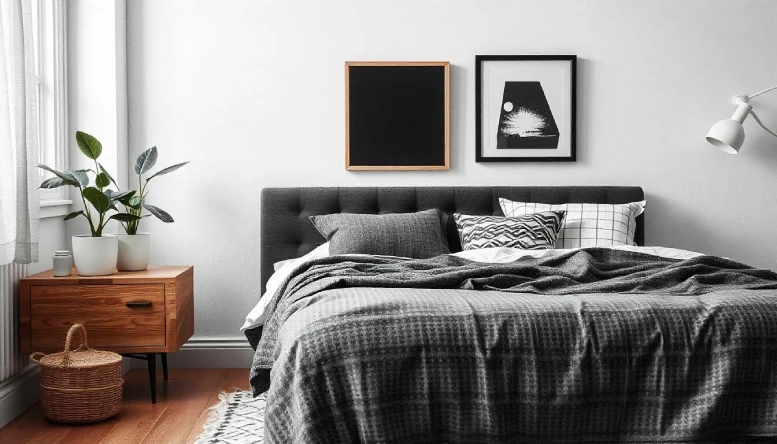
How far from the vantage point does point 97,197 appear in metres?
3.55

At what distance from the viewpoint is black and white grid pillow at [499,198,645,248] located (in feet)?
13.0

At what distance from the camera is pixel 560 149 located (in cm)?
429

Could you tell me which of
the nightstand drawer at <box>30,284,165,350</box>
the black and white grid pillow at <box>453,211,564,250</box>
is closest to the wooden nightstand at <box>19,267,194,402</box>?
the nightstand drawer at <box>30,284,165,350</box>

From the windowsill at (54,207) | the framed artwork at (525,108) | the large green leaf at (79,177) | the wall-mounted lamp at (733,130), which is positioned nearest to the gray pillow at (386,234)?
the framed artwork at (525,108)

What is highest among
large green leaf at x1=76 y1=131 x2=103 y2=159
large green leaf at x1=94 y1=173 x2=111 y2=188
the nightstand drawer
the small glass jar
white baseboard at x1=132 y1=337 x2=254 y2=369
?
large green leaf at x1=76 y1=131 x2=103 y2=159

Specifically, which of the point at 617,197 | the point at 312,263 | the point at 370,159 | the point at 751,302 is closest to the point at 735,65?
the point at 617,197

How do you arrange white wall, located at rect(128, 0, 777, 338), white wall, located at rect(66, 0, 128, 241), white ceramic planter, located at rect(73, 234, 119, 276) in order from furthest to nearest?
1. white wall, located at rect(128, 0, 777, 338)
2. white wall, located at rect(66, 0, 128, 241)
3. white ceramic planter, located at rect(73, 234, 119, 276)

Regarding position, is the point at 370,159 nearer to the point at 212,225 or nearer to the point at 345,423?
the point at 212,225

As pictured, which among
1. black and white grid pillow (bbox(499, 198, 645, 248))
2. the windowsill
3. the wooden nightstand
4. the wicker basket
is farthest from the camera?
black and white grid pillow (bbox(499, 198, 645, 248))

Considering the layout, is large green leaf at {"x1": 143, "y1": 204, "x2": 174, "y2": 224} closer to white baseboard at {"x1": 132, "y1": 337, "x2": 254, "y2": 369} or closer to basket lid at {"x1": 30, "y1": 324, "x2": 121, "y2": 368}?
basket lid at {"x1": 30, "y1": 324, "x2": 121, "y2": 368}

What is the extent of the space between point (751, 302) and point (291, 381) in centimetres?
133

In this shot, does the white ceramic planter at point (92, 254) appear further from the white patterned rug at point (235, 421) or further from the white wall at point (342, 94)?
the white patterned rug at point (235, 421)

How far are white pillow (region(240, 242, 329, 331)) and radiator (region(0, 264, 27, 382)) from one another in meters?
0.99

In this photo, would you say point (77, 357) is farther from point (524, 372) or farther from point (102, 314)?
point (524, 372)
